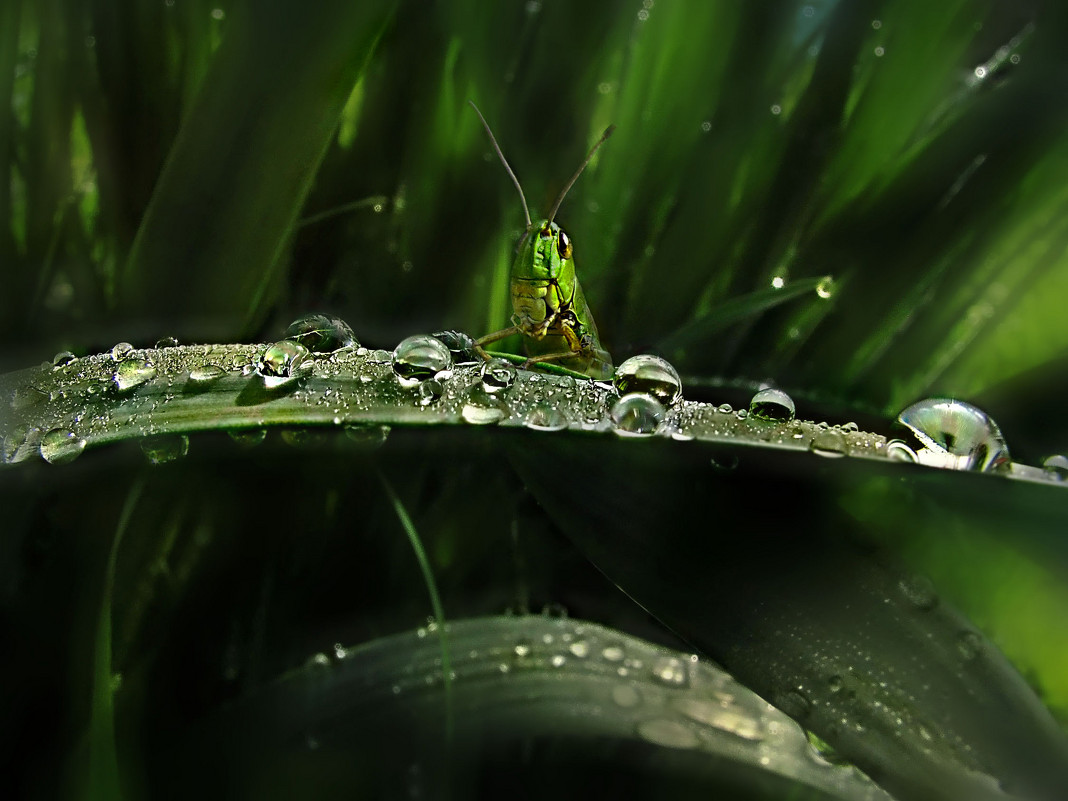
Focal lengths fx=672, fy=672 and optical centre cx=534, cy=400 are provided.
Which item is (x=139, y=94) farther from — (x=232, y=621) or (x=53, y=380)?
(x=232, y=621)

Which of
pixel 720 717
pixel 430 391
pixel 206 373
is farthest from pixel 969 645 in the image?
pixel 206 373

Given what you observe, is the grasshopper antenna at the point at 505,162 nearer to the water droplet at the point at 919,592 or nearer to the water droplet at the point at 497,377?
the water droplet at the point at 497,377

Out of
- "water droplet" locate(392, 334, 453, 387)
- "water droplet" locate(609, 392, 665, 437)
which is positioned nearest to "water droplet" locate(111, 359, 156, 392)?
"water droplet" locate(392, 334, 453, 387)

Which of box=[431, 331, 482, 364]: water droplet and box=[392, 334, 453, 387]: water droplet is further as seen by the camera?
box=[431, 331, 482, 364]: water droplet

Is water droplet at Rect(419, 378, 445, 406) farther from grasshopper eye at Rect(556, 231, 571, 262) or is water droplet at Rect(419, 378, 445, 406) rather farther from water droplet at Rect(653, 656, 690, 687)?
grasshopper eye at Rect(556, 231, 571, 262)

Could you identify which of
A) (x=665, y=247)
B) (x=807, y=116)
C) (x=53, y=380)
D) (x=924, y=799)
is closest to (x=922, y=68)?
(x=807, y=116)

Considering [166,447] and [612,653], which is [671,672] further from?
[166,447]
